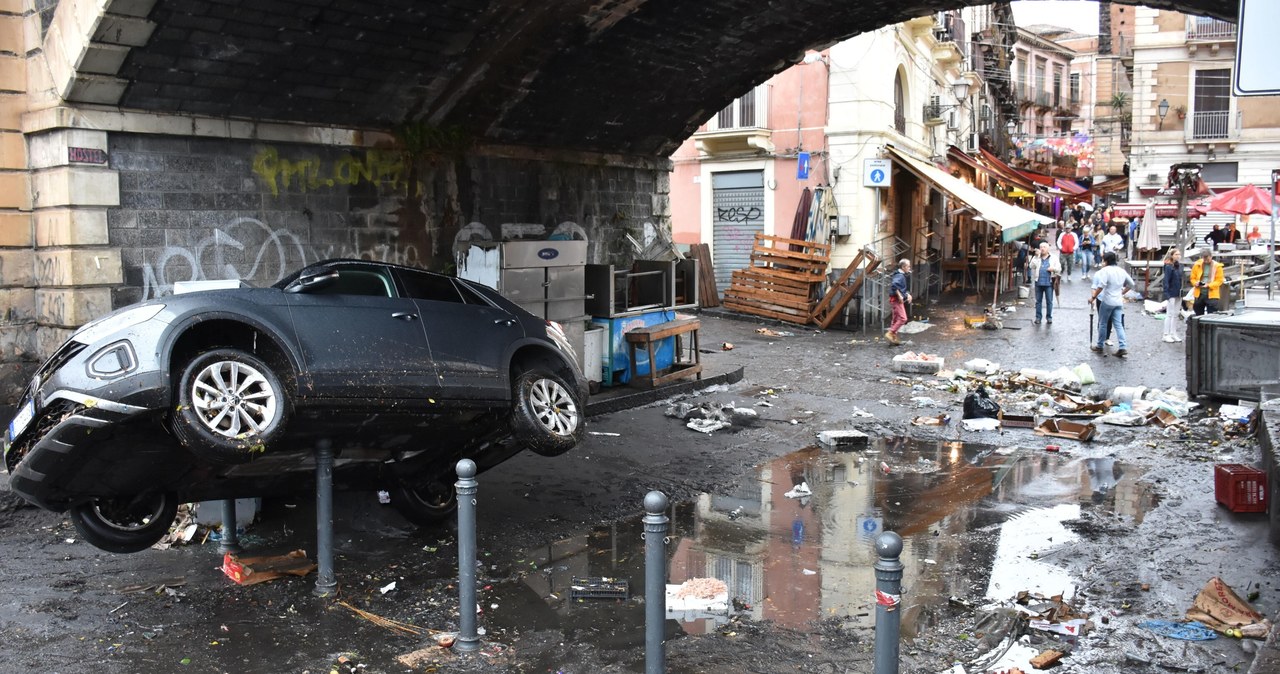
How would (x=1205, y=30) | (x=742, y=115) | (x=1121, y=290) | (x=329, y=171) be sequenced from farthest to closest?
(x=1205, y=30) → (x=742, y=115) → (x=1121, y=290) → (x=329, y=171)

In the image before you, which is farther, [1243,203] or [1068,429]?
[1243,203]

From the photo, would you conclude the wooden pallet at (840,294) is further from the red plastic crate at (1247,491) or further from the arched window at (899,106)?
the red plastic crate at (1247,491)

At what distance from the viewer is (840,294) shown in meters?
22.3

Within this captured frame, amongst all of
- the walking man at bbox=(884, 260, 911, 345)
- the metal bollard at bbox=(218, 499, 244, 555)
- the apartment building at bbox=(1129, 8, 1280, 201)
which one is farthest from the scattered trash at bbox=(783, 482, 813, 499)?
the apartment building at bbox=(1129, 8, 1280, 201)

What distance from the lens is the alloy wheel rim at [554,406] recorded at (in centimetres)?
757

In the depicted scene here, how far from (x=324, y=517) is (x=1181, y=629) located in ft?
17.5

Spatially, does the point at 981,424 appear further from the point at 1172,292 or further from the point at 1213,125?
the point at 1213,125

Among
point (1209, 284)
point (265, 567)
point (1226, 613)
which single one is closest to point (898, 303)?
point (1209, 284)

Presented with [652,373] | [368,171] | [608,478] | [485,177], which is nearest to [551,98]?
[485,177]

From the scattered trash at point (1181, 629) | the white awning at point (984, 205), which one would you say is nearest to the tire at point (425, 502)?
the scattered trash at point (1181, 629)

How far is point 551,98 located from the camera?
12.6 metres

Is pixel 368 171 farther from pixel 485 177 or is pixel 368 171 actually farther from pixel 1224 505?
pixel 1224 505

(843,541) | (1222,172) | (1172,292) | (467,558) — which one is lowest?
(843,541)

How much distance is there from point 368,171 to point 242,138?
1630 mm
